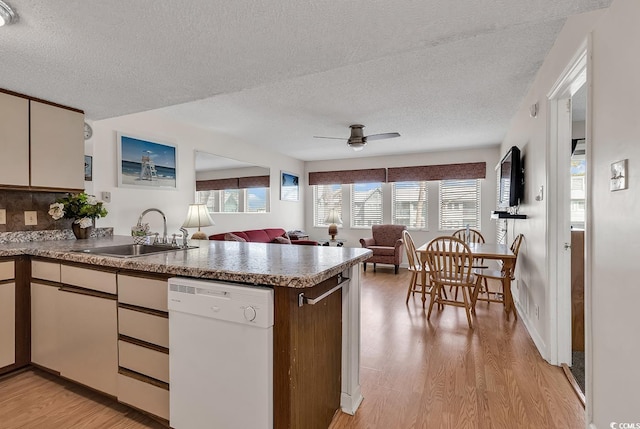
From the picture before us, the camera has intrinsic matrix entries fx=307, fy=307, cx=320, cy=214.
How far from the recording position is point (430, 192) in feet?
20.8

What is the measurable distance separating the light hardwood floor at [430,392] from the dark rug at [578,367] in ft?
0.28

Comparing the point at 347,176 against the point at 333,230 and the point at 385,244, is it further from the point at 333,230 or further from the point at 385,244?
the point at 385,244

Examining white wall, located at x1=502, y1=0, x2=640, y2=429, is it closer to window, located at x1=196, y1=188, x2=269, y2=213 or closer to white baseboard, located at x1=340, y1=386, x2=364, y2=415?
white baseboard, located at x1=340, y1=386, x2=364, y2=415

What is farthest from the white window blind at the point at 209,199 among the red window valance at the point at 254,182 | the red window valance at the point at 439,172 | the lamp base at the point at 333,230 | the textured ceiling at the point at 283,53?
the red window valance at the point at 439,172

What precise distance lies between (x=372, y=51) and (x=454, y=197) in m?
5.09

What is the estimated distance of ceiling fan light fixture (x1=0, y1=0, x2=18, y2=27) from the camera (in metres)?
1.35

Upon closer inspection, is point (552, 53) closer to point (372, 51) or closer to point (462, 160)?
point (372, 51)

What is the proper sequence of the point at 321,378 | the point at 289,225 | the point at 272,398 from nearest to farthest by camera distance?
the point at 272,398, the point at 321,378, the point at 289,225

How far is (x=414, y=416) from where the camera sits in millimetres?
1736

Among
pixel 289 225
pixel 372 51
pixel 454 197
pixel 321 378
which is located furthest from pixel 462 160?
pixel 321 378

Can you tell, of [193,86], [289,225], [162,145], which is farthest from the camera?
[289,225]

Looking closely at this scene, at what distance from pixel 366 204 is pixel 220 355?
19.1 feet

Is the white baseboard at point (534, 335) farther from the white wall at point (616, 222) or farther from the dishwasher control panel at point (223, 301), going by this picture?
the dishwasher control panel at point (223, 301)

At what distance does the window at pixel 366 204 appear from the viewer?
6809 mm
